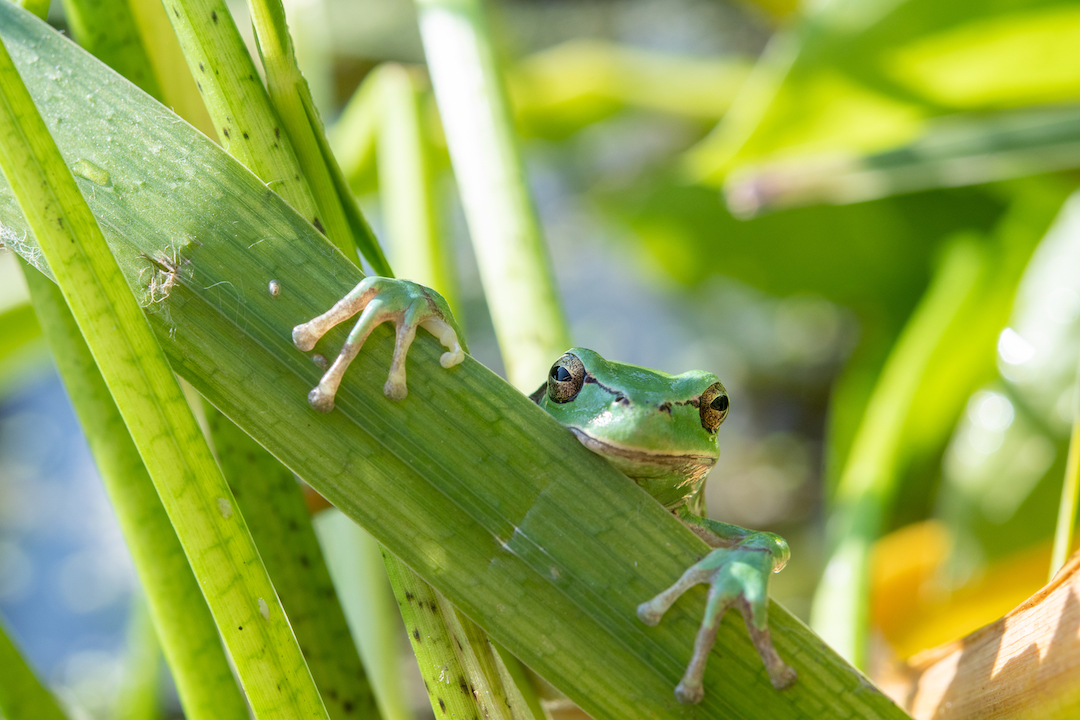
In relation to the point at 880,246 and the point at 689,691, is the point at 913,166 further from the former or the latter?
the point at 689,691

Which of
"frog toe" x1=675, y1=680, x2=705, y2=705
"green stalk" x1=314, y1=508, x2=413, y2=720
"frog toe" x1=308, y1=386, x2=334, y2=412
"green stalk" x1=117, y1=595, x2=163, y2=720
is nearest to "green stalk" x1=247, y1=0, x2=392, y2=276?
"frog toe" x1=308, y1=386, x2=334, y2=412

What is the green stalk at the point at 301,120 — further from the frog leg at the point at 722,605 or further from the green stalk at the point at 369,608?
the green stalk at the point at 369,608

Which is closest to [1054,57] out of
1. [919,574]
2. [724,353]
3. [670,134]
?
[919,574]

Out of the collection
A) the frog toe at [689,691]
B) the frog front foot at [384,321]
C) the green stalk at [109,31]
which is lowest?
the frog toe at [689,691]

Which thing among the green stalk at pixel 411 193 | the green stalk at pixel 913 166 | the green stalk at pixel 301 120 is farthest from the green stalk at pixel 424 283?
the green stalk at pixel 913 166

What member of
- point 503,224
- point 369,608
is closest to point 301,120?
point 503,224

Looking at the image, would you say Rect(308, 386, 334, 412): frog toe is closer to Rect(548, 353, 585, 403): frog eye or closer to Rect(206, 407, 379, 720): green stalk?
Rect(206, 407, 379, 720): green stalk

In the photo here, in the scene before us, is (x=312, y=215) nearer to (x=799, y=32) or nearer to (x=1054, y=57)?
(x=799, y=32)

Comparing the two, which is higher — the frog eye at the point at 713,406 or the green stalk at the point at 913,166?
the green stalk at the point at 913,166
